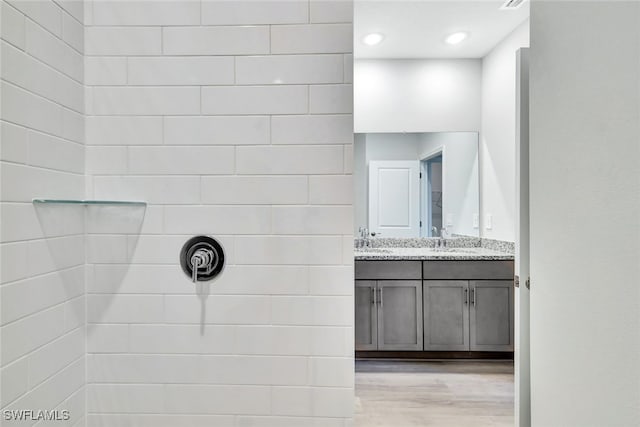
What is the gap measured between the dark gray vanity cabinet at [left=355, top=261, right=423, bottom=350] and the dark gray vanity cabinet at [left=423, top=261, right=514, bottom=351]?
0.26 ft

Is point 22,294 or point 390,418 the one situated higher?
point 22,294

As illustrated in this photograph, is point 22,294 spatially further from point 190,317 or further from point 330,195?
point 330,195

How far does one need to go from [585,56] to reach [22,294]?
1.37 metres

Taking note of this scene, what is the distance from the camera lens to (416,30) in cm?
306

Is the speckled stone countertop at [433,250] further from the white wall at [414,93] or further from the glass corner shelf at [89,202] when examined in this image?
the glass corner shelf at [89,202]

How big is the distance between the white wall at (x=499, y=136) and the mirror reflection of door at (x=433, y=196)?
1.27ft

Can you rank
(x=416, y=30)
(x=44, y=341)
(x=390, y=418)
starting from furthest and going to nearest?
(x=416, y=30)
(x=390, y=418)
(x=44, y=341)

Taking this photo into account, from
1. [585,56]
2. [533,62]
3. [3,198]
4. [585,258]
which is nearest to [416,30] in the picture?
[533,62]

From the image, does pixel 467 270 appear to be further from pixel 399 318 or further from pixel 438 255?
pixel 399 318

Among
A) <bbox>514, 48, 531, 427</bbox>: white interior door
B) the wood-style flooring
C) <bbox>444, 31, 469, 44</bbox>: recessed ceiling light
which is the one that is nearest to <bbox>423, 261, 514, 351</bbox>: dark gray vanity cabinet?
the wood-style flooring

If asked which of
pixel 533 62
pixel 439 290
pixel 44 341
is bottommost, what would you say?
pixel 439 290

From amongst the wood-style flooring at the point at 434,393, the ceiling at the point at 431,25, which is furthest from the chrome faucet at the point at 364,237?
the ceiling at the point at 431,25

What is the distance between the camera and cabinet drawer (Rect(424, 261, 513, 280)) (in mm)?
3137

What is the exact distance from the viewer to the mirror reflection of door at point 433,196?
3664 millimetres
